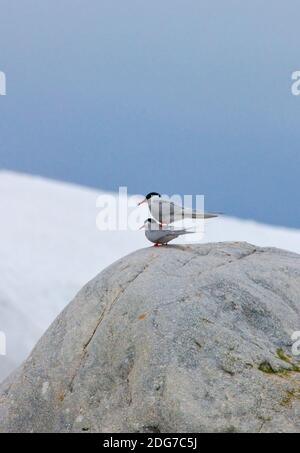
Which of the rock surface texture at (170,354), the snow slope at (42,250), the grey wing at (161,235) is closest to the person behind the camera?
the rock surface texture at (170,354)

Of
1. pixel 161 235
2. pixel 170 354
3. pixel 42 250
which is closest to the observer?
pixel 170 354

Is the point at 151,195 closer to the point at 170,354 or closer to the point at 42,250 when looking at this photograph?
the point at 170,354

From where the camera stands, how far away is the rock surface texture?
842 cm

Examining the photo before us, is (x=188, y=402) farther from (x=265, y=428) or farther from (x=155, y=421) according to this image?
(x=265, y=428)

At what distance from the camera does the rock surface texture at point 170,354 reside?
27.6 feet

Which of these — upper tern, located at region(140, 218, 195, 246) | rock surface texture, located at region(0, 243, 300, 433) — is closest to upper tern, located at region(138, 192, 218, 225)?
upper tern, located at region(140, 218, 195, 246)

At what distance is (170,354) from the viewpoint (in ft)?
28.8

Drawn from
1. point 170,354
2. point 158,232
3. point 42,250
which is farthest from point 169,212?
point 42,250

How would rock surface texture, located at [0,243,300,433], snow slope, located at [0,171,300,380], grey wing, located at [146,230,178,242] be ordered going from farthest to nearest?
snow slope, located at [0,171,300,380], grey wing, located at [146,230,178,242], rock surface texture, located at [0,243,300,433]

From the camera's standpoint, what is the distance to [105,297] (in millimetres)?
10461

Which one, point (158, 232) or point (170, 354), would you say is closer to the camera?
point (170, 354)

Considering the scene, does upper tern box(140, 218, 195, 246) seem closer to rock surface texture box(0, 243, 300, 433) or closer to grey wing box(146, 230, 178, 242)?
grey wing box(146, 230, 178, 242)

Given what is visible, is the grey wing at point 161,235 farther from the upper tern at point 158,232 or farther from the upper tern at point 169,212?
the upper tern at point 169,212

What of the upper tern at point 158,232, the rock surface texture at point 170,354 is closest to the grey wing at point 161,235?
the upper tern at point 158,232
